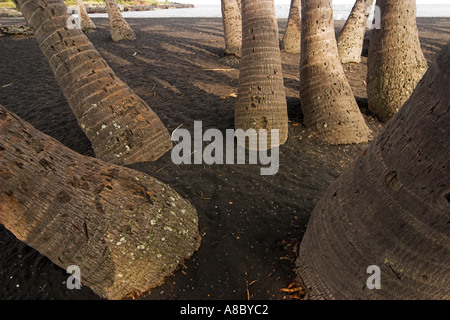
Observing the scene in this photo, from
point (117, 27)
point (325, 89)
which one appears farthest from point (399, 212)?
point (117, 27)

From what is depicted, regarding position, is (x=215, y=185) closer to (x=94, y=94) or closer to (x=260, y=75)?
(x=260, y=75)

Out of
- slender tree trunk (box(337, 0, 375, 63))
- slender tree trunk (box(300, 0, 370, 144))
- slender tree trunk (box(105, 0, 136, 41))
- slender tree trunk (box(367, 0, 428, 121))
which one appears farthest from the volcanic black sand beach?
slender tree trunk (box(105, 0, 136, 41))

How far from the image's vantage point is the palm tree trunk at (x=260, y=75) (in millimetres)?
3211

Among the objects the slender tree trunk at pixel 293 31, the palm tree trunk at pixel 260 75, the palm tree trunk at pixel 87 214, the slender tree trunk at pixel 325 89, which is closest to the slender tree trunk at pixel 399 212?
the palm tree trunk at pixel 87 214

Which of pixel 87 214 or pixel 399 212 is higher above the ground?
pixel 399 212

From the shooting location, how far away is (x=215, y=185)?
3.14 m

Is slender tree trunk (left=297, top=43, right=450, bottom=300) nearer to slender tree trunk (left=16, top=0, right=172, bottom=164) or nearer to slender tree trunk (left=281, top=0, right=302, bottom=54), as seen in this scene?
slender tree trunk (left=16, top=0, right=172, bottom=164)

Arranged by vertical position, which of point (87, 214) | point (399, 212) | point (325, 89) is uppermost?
point (325, 89)

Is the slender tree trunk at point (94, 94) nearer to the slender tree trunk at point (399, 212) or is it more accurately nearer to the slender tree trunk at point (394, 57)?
the slender tree trunk at point (399, 212)

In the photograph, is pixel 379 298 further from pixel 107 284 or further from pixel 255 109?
pixel 255 109

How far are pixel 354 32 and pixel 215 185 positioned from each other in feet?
22.0

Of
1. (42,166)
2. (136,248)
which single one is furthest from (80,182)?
(136,248)

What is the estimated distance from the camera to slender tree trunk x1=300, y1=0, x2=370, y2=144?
140 inches

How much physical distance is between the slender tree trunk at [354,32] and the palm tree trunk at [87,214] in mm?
7423
